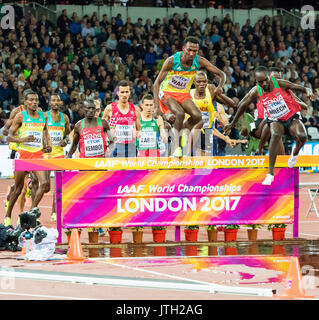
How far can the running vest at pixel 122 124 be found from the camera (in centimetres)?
1602

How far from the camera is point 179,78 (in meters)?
13.6

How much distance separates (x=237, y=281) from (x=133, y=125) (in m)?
6.68

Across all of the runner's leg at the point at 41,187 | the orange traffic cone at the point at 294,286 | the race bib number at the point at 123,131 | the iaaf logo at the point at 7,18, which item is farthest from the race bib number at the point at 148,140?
the iaaf logo at the point at 7,18

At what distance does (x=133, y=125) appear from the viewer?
52.7 feet

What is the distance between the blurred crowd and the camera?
27406 mm

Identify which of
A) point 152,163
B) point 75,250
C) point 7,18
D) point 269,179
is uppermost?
point 7,18

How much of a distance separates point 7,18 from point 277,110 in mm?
18111

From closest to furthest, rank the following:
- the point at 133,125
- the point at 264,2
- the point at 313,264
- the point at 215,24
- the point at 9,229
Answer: the point at 313,264
the point at 9,229
the point at 133,125
the point at 215,24
the point at 264,2

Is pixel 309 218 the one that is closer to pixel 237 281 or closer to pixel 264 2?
pixel 237 281

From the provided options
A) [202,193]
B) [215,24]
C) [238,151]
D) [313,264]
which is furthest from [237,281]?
[215,24]

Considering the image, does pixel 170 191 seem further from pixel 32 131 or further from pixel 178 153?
pixel 32 131

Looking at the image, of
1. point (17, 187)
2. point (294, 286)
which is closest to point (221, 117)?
point (17, 187)

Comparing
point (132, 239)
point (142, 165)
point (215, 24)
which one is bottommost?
point (132, 239)

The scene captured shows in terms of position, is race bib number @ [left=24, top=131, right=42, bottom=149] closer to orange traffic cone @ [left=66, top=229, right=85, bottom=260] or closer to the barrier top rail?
the barrier top rail
